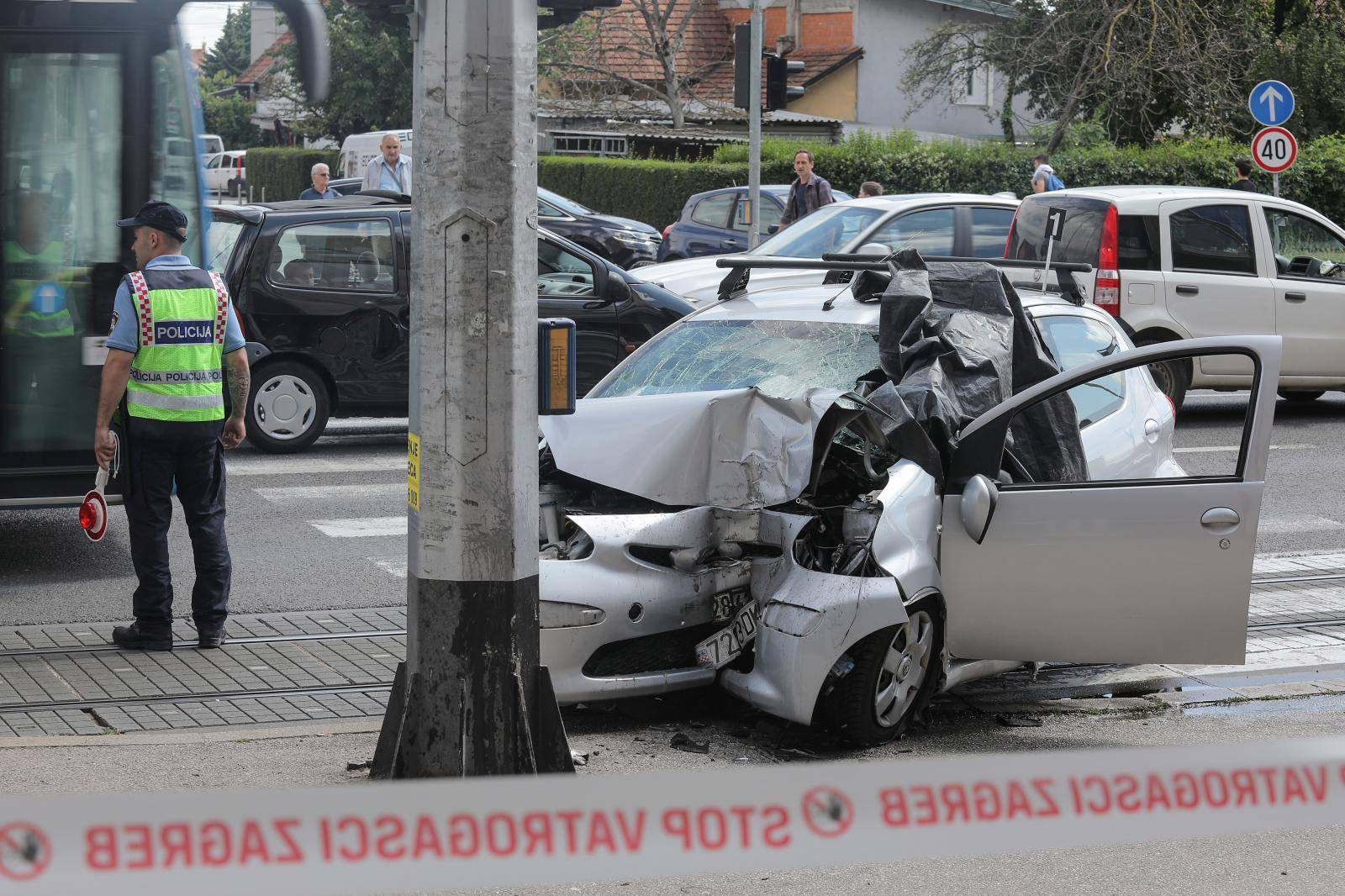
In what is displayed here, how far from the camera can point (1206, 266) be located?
14.0m

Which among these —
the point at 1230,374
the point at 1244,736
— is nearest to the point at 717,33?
the point at 1230,374

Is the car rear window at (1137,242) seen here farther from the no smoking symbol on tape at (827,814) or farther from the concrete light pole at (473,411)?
the no smoking symbol on tape at (827,814)

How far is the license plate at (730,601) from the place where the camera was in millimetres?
6262

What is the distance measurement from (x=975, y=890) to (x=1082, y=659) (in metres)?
1.55

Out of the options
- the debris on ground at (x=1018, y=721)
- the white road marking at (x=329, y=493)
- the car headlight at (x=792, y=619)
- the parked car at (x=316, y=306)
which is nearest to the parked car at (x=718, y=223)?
the parked car at (x=316, y=306)

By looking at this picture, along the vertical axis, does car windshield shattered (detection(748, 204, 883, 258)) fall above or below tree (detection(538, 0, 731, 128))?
below

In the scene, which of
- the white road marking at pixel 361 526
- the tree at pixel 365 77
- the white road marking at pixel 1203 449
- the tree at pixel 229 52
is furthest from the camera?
the tree at pixel 229 52

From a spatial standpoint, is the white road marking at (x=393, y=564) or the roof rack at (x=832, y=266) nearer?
the roof rack at (x=832, y=266)

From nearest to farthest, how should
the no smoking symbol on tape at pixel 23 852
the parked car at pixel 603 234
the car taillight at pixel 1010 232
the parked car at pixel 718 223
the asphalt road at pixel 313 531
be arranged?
the no smoking symbol on tape at pixel 23 852 → the asphalt road at pixel 313 531 → the car taillight at pixel 1010 232 → the parked car at pixel 718 223 → the parked car at pixel 603 234

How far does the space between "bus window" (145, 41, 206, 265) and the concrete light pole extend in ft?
13.3

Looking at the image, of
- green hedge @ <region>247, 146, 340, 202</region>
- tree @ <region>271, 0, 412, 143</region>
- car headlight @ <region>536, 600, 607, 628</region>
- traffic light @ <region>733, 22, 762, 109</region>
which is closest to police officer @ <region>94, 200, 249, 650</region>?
car headlight @ <region>536, 600, 607, 628</region>

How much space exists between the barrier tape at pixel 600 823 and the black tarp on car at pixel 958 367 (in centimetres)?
280

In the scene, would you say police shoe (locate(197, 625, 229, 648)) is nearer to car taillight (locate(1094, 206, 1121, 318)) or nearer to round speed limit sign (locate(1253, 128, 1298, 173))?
car taillight (locate(1094, 206, 1121, 318))

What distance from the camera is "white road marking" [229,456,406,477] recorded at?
38.5 feet
